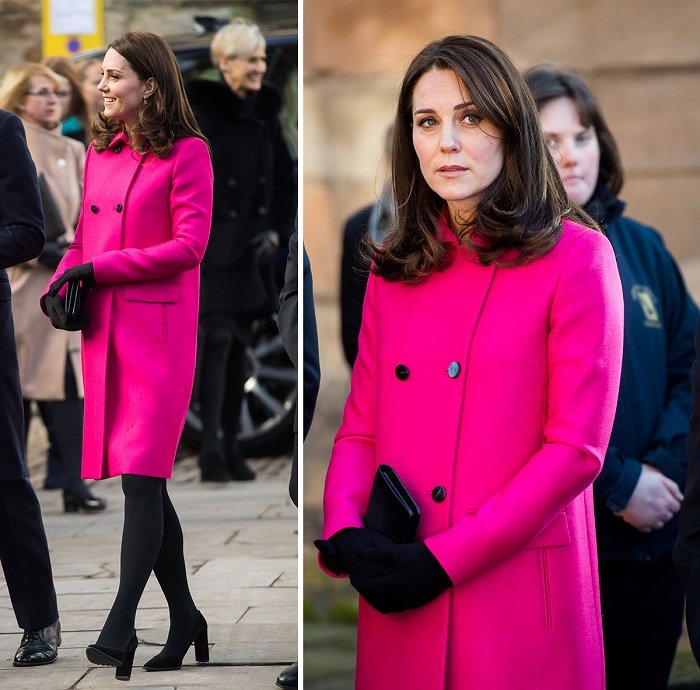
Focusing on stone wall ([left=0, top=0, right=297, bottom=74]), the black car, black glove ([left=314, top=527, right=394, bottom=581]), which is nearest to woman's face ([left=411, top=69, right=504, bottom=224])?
black glove ([left=314, top=527, right=394, bottom=581])

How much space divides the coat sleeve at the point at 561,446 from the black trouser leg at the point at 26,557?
1.29m

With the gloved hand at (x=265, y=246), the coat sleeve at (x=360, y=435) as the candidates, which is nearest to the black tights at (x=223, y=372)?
the gloved hand at (x=265, y=246)

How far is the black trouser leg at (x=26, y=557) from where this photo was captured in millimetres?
3396

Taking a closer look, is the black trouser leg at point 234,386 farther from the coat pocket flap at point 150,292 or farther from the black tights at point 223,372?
the coat pocket flap at point 150,292

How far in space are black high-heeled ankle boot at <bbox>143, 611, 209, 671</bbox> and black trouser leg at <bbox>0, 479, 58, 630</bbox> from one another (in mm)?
280

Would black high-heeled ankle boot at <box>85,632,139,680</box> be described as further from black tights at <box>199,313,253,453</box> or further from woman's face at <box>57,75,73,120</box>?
black tights at <box>199,313,253,453</box>

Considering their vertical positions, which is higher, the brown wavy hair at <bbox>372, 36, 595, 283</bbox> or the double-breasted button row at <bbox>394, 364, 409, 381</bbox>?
the brown wavy hair at <bbox>372, 36, 595, 283</bbox>

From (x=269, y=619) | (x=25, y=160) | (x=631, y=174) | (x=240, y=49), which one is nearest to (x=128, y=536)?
(x=269, y=619)

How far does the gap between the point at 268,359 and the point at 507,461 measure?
4.19 meters

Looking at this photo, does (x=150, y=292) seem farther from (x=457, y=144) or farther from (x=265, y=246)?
(x=265, y=246)

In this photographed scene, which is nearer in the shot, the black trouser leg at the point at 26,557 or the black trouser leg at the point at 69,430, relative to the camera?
the black trouser leg at the point at 26,557

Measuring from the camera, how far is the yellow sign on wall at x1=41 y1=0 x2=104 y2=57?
355 centimetres

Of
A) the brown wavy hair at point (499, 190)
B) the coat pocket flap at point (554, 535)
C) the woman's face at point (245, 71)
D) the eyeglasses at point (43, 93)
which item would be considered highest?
the woman's face at point (245, 71)

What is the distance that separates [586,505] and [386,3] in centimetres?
229
